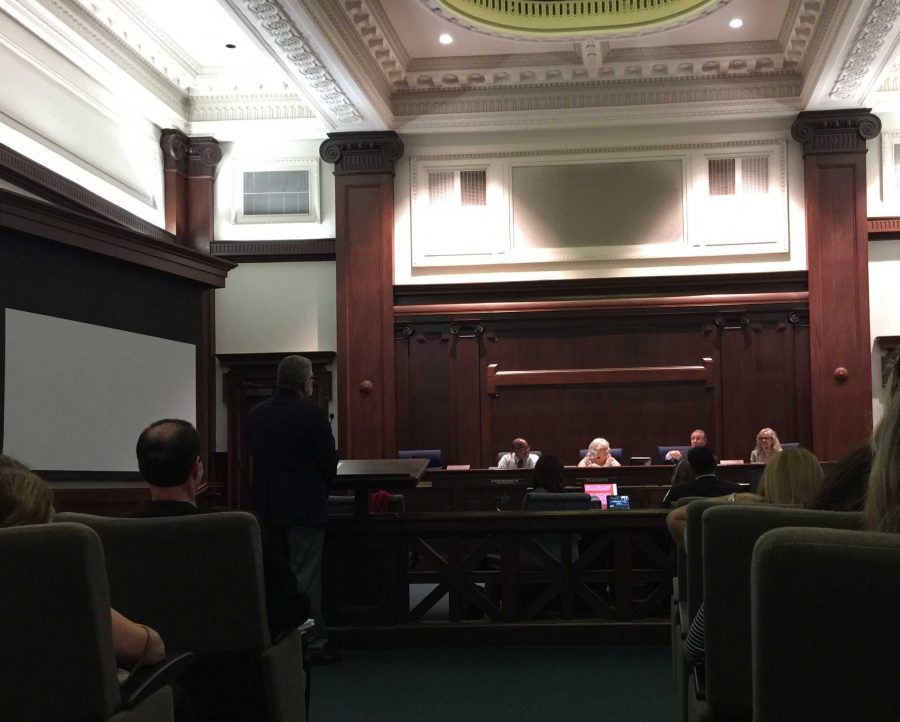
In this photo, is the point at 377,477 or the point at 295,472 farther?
the point at 377,477

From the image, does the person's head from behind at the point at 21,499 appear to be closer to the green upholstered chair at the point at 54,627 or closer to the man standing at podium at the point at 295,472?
the green upholstered chair at the point at 54,627

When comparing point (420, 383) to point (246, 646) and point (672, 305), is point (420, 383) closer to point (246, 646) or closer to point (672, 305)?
point (672, 305)

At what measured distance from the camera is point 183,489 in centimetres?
297

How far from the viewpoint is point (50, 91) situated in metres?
10.1

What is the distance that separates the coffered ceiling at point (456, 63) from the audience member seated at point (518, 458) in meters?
4.09

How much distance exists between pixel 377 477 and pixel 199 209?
8.67 meters

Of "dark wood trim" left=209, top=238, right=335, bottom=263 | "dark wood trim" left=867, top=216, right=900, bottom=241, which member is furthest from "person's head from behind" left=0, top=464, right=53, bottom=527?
"dark wood trim" left=867, top=216, right=900, bottom=241

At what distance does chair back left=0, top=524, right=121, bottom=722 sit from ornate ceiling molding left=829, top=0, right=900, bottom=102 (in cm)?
934

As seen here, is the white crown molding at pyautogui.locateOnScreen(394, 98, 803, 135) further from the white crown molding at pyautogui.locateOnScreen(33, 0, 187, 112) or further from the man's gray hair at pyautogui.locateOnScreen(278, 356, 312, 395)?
the man's gray hair at pyautogui.locateOnScreen(278, 356, 312, 395)

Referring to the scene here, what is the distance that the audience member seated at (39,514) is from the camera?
2098mm

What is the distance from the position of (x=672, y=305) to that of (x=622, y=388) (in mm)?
1170

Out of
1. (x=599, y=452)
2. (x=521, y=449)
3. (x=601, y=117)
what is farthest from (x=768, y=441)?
(x=601, y=117)

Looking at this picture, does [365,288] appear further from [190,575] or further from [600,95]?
[190,575]

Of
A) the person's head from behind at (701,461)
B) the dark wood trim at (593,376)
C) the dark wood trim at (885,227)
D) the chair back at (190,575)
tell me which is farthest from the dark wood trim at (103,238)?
the dark wood trim at (885,227)
